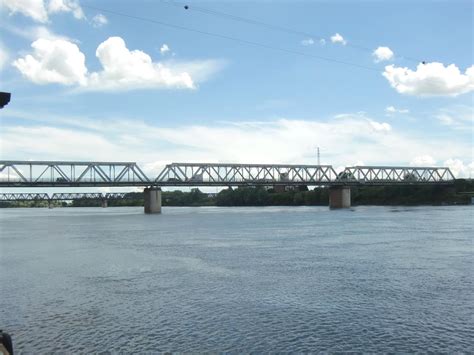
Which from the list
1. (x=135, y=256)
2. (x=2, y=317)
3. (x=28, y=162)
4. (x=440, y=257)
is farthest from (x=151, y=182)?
(x=2, y=317)

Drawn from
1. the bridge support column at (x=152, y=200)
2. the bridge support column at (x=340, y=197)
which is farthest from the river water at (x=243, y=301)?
→ the bridge support column at (x=340, y=197)

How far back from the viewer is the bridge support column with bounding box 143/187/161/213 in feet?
540

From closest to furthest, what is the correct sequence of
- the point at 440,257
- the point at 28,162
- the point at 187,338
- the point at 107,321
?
the point at 187,338, the point at 107,321, the point at 440,257, the point at 28,162

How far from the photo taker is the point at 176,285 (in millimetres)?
29062

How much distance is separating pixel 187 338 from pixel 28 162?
15289 cm

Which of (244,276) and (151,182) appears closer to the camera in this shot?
(244,276)

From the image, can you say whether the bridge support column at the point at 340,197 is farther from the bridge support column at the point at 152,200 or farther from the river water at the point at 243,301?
the river water at the point at 243,301

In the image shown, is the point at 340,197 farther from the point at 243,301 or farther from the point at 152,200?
the point at 243,301

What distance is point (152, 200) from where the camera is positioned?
16525 centimetres

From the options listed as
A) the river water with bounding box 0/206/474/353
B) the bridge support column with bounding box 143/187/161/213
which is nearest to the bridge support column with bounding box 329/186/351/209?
the bridge support column with bounding box 143/187/161/213

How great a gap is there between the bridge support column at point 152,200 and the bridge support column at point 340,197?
68.2 m

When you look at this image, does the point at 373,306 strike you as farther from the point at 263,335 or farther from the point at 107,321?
the point at 107,321

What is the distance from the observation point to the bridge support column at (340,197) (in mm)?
186125

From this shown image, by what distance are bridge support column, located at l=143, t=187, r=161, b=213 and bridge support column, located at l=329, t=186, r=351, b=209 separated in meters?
68.2
